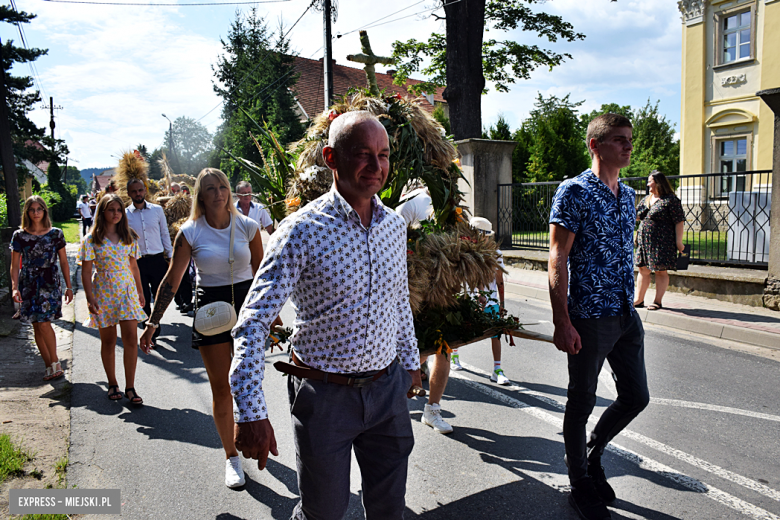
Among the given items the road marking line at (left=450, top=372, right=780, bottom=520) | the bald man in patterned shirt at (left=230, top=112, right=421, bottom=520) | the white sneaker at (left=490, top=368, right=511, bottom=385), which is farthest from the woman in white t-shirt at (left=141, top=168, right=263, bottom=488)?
the white sneaker at (left=490, top=368, right=511, bottom=385)

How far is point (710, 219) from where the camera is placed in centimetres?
1289

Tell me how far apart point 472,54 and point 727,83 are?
43.1 feet

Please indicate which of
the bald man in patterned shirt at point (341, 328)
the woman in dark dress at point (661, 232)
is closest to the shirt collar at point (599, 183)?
the bald man in patterned shirt at point (341, 328)

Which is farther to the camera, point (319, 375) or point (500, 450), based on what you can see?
point (500, 450)

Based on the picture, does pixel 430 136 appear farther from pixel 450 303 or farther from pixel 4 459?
pixel 4 459

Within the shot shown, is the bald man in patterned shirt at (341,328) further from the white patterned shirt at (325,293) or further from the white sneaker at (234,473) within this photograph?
the white sneaker at (234,473)

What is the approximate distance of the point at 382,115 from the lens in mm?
3404

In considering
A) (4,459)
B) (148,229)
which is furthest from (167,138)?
(4,459)

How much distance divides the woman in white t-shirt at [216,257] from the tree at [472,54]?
10.8 metres

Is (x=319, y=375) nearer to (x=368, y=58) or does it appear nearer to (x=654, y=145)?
(x=368, y=58)

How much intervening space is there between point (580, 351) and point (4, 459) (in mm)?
3862

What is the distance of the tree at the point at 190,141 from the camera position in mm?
45719

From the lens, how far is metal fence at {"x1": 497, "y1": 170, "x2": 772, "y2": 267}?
9.41 meters

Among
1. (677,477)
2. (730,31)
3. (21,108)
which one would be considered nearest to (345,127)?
(677,477)
